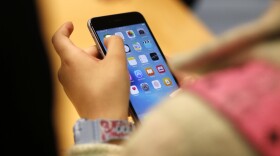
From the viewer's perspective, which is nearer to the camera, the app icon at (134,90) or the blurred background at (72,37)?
the app icon at (134,90)

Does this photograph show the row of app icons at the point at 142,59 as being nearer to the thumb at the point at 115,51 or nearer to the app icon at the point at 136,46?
the app icon at the point at 136,46

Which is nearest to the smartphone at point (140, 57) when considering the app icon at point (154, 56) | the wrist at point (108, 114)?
the app icon at point (154, 56)

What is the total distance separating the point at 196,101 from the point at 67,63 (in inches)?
11.9

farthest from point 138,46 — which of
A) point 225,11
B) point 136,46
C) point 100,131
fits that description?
point 225,11

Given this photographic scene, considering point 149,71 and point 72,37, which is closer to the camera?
point 149,71

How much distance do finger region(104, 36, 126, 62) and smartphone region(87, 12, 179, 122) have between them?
8cm

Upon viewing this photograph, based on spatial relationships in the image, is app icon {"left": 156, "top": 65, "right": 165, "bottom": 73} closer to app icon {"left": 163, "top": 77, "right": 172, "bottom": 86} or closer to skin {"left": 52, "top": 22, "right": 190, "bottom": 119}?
app icon {"left": 163, "top": 77, "right": 172, "bottom": 86}

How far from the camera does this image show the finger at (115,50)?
46 centimetres

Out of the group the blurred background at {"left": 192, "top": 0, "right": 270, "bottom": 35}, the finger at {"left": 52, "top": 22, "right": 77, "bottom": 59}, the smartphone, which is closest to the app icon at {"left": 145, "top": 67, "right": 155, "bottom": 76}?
the smartphone

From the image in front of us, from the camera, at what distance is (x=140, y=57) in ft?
2.07

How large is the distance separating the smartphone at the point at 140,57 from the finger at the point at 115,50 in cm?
8

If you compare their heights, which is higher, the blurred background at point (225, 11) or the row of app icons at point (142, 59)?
the row of app icons at point (142, 59)

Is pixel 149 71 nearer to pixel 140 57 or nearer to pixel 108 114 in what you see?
pixel 140 57

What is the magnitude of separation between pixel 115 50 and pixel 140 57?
0.16 meters
